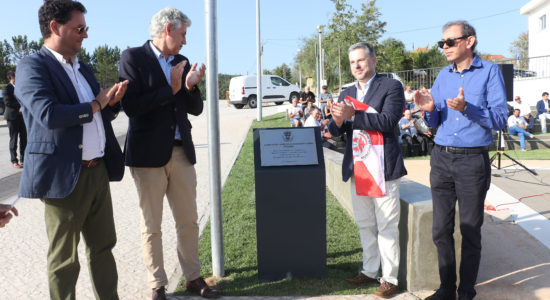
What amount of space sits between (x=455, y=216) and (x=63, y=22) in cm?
318

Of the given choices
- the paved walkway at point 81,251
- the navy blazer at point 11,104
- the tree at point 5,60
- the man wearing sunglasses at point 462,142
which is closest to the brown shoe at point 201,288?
the paved walkway at point 81,251

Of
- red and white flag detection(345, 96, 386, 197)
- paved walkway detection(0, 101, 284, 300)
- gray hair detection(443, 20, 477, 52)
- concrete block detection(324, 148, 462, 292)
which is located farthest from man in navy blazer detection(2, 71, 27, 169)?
gray hair detection(443, 20, 477, 52)

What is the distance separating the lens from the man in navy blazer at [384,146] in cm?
356

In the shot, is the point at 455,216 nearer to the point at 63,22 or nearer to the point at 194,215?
the point at 194,215

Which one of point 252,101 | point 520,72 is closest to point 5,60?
point 252,101

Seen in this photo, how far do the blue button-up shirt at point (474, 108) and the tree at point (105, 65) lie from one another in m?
57.9

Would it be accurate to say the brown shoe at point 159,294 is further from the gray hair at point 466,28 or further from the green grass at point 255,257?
the gray hair at point 466,28

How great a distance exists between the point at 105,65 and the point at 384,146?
6590cm

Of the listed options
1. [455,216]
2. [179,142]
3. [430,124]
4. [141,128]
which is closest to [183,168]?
[179,142]

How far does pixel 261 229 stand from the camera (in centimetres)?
396

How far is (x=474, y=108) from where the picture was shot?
3207 millimetres

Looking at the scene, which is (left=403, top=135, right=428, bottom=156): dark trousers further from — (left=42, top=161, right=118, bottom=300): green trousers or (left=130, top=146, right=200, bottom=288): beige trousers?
(left=42, top=161, right=118, bottom=300): green trousers

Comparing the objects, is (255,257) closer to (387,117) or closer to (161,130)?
(161,130)

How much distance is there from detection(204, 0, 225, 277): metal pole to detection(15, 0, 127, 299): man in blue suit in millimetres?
1056
